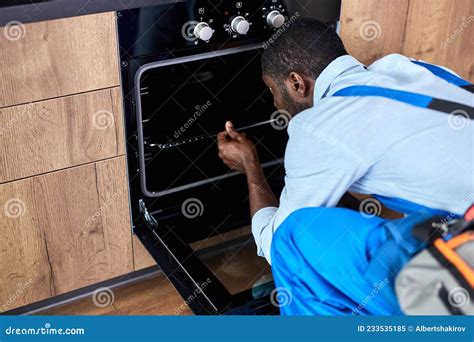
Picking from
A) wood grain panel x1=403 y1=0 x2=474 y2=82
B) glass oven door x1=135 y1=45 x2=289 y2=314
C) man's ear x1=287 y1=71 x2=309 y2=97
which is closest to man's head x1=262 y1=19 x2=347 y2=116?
man's ear x1=287 y1=71 x2=309 y2=97

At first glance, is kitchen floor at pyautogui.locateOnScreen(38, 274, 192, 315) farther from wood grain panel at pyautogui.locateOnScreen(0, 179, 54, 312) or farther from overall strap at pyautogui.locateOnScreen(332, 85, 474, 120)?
overall strap at pyautogui.locateOnScreen(332, 85, 474, 120)

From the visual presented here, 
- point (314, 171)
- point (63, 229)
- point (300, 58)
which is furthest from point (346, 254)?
point (63, 229)

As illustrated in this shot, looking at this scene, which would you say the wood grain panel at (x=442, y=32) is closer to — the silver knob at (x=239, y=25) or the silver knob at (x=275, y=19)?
the silver knob at (x=275, y=19)

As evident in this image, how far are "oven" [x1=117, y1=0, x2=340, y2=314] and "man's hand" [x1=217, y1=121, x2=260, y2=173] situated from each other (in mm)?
138

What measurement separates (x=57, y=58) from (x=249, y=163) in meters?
0.52

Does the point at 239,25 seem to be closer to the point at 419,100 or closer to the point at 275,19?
the point at 275,19

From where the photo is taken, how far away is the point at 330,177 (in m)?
1.39

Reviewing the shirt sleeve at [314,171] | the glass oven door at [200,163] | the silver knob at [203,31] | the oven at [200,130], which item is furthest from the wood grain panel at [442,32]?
the shirt sleeve at [314,171]

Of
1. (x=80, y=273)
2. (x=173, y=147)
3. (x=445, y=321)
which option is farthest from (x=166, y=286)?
(x=445, y=321)

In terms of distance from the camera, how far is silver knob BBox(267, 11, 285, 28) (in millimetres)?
1737

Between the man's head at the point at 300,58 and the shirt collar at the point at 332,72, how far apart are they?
0.02m

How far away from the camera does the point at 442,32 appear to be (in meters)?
2.15

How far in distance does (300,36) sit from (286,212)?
39 cm

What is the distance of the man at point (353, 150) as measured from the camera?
134cm
